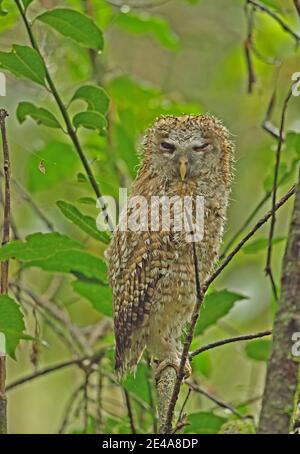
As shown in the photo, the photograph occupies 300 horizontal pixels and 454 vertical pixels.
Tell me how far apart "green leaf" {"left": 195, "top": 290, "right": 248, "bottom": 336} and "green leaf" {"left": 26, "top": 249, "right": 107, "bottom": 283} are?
0.39 metres

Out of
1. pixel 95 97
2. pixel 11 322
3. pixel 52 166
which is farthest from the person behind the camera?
pixel 52 166

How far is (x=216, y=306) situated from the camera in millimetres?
3348

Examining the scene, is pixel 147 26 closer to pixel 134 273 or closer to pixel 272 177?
pixel 272 177

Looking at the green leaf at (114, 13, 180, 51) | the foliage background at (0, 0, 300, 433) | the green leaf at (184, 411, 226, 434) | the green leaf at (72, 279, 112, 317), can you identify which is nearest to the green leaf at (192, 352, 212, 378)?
the foliage background at (0, 0, 300, 433)

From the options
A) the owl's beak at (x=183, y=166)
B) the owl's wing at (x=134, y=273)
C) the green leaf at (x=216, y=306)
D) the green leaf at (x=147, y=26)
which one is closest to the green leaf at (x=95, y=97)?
the owl's beak at (x=183, y=166)

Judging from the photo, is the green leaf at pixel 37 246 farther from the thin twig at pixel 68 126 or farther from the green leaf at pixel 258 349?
the green leaf at pixel 258 349

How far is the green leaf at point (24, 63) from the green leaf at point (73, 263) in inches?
21.5

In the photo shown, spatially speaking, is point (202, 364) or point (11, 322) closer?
point (11, 322)

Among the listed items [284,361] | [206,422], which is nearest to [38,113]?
[206,422]

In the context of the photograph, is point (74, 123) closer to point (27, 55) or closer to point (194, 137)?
point (27, 55)

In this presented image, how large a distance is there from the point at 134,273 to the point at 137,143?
1.03m

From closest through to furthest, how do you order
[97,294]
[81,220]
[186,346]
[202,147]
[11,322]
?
[186,346] < [11,322] < [81,220] < [97,294] < [202,147]

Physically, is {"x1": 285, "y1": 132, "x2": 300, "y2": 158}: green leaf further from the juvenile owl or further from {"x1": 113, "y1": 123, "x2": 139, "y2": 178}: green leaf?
{"x1": 113, "y1": 123, "x2": 139, "y2": 178}: green leaf

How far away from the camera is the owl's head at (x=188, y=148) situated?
11.0ft
